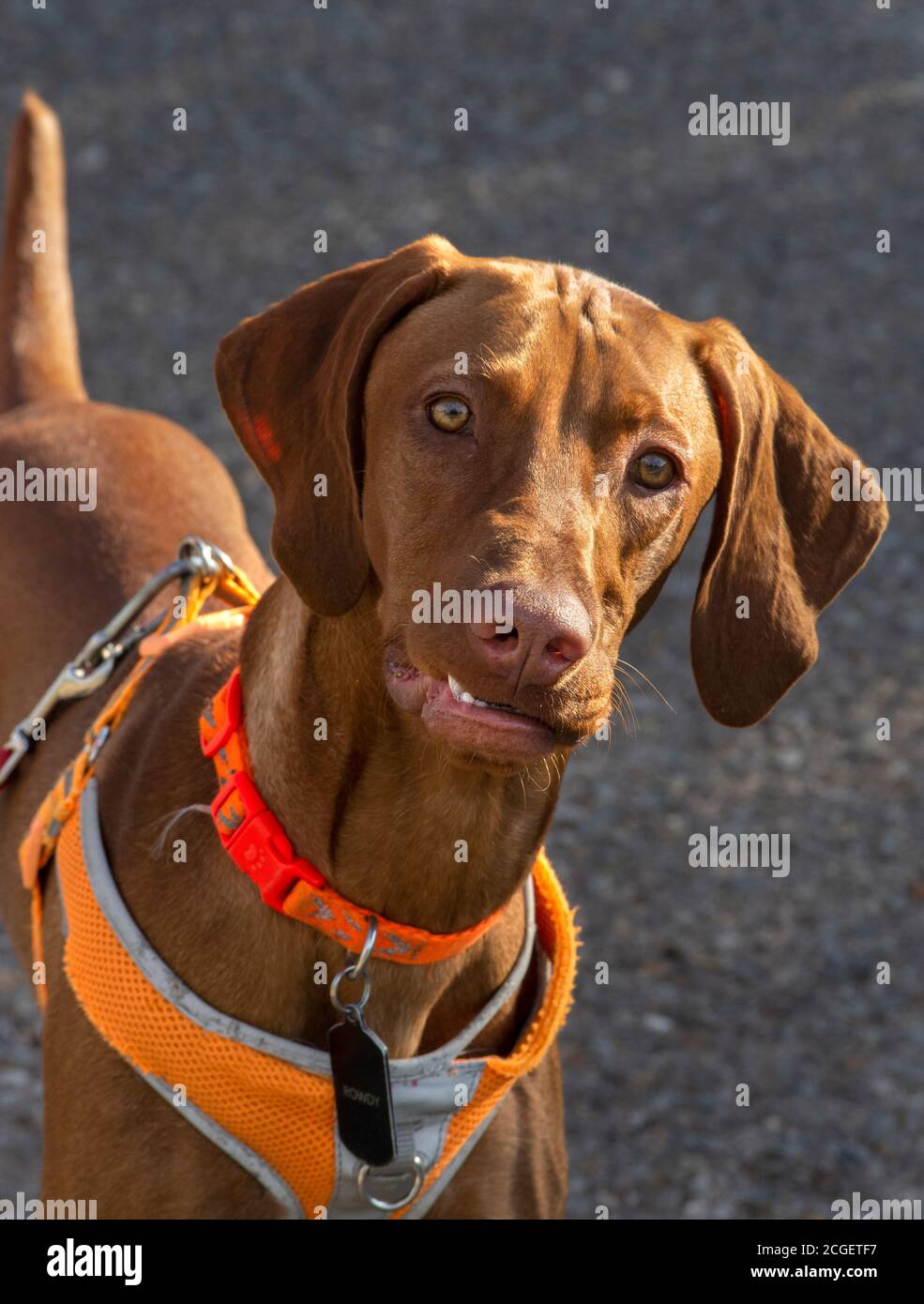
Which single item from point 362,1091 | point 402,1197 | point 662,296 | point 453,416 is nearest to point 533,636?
point 453,416

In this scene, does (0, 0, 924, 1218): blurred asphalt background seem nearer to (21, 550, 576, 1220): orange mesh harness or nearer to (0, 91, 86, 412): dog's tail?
(21, 550, 576, 1220): orange mesh harness

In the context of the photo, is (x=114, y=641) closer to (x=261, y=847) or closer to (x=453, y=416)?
(x=261, y=847)

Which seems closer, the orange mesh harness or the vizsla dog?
the vizsla dog

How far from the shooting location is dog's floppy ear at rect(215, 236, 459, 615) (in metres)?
2.37

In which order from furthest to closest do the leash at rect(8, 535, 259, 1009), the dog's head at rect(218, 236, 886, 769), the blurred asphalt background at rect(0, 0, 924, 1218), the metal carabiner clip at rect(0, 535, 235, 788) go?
the blurred asphalt background at rect(0, 0, 924, 1218), the metal carabiner clip at rect(0, 535, 235, 788), the leash at rect(8, 535, 259, 1009), the dog's head at rect(218, 236, 886, 769)

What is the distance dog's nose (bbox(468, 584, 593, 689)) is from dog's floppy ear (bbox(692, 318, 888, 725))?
56 cm

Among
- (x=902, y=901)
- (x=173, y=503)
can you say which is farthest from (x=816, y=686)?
(x=173, y=503)

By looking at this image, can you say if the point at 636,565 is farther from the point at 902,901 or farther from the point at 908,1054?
the point at 902,901

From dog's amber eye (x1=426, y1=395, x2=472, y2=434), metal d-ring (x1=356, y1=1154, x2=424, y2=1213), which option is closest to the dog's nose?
dog's amber eye (x1=426, y1=395, x2=472, y2=434)

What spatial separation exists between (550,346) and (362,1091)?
1.15 m

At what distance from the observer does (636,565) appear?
94.2 inches

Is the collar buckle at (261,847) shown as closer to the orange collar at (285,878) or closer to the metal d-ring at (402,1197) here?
the orange collar at (285,878)

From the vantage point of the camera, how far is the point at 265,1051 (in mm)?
2514

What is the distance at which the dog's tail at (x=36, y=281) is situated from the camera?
4.07 m
